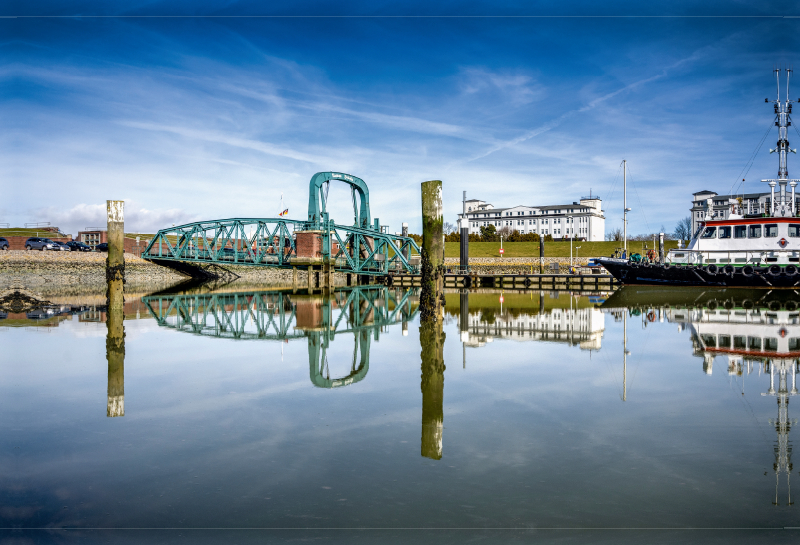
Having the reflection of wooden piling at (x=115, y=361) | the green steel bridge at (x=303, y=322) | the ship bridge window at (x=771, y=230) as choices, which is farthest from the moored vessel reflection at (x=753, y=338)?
the ship bridge window at (x=771, y=230)

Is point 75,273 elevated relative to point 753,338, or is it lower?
elevated

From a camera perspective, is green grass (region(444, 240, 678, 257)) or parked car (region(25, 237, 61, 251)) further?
green grass (region(444, 240, 678, 257))

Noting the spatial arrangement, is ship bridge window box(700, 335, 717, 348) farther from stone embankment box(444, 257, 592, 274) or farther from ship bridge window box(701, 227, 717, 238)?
stone embankment box(444, 257, 592, 274)

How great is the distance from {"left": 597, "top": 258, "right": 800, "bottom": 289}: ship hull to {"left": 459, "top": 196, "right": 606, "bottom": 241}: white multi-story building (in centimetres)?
8544

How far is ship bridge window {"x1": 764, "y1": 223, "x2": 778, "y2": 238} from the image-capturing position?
3303 centimetres

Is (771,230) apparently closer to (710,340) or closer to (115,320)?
(710,340)

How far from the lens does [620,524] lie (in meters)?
3.87

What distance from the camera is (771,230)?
33156 millimetres

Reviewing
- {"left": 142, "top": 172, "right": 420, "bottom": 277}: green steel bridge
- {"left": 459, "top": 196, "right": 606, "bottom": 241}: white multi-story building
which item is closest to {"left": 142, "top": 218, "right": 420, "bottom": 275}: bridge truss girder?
{"left": 142, "top": 172, "right": 420, "bottom": 277}: green steel bridge

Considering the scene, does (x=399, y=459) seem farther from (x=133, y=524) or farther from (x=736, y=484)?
(x=736, y=484)

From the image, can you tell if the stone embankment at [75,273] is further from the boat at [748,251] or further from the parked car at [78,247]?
the boat at [748,251]

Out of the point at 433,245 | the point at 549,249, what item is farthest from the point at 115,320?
the point at 549,249

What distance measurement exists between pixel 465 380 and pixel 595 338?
20.3 feet

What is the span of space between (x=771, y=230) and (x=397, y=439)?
116 feet
